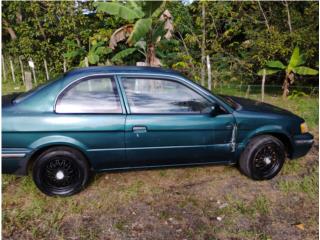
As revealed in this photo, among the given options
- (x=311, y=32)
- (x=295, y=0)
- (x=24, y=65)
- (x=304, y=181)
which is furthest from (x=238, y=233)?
(x=24, y=65)

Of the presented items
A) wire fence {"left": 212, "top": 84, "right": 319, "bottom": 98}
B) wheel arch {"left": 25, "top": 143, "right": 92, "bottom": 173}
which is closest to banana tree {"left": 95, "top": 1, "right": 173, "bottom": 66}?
wire fence {"left": 212, "top": 84, "right": 319, "bottom": 98}

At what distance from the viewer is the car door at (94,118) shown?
143 inches

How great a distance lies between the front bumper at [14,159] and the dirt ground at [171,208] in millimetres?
449

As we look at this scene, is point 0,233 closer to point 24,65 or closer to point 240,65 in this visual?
point 240,65

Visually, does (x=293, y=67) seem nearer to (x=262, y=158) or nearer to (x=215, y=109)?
(x=262, y=158)

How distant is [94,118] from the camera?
3.69 metres

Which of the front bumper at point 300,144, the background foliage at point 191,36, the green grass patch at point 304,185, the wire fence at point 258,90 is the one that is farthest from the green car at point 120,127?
the background foliage at point 191,36

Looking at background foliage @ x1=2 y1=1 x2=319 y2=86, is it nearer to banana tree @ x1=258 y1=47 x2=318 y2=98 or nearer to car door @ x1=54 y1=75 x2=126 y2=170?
banana tree @ x1=258 y1=47 x2=318 y2=98

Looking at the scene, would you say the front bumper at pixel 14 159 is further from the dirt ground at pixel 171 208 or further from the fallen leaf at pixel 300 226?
the fallen leaf at pixel 300 226

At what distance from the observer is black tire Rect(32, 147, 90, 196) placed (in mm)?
3678

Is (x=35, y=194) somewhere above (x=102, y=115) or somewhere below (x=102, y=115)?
below

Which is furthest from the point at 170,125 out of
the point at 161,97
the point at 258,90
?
the point at 258,90

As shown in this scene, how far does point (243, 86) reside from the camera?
11477mm

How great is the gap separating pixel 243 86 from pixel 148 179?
8.01m
